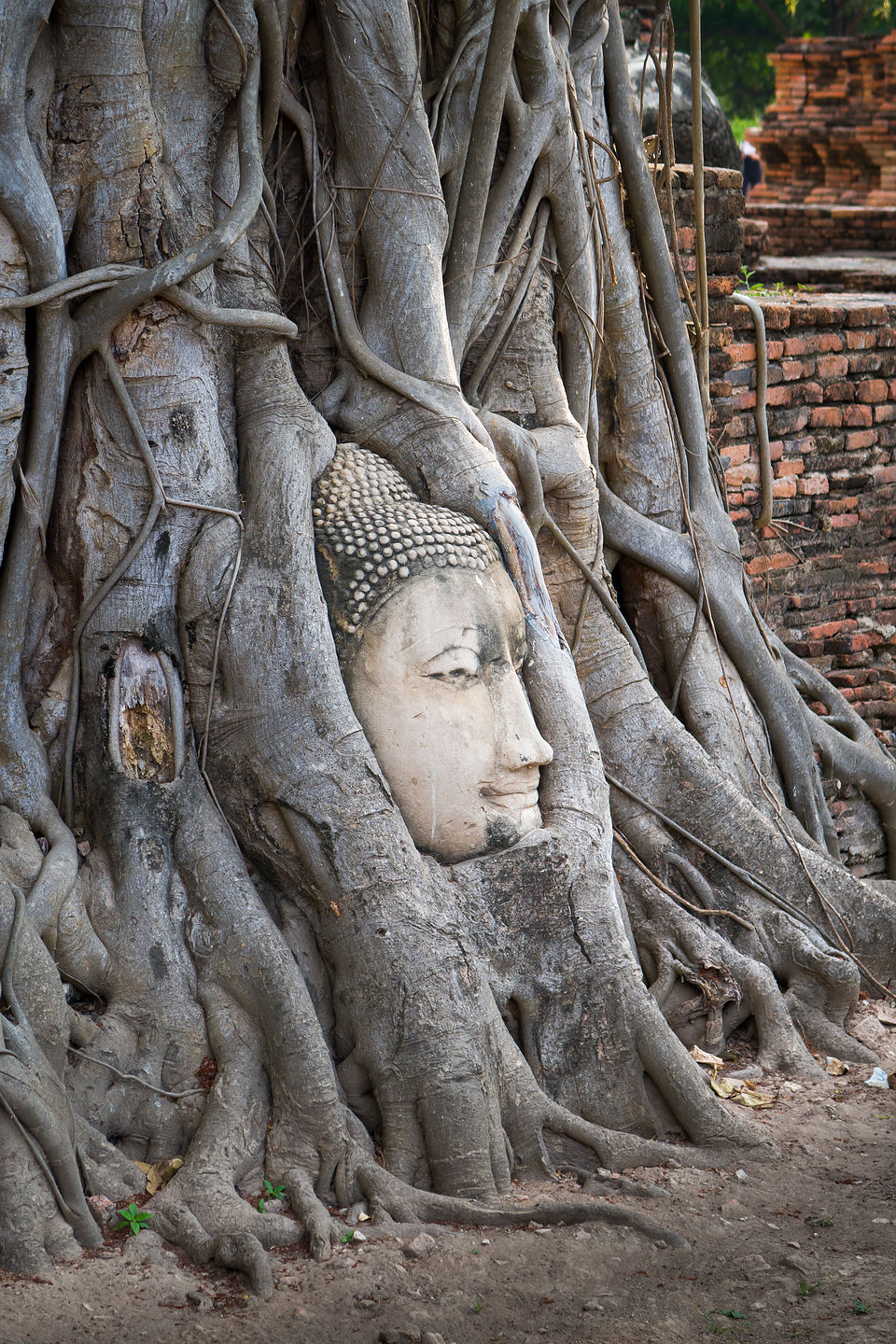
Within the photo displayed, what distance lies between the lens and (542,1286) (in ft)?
8.65

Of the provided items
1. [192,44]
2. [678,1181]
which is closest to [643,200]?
[192,44]

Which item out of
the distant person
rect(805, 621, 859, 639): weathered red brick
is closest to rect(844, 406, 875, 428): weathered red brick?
rect(805, 621, 859, 639): weathered red brick

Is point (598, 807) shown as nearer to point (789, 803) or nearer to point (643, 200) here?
point (789, 803)

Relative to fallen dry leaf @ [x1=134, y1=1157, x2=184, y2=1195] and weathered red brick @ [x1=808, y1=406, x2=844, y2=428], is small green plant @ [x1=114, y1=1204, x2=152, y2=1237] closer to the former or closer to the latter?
fallen dry leaf @ [x1=134, y1=1157, x2=184, y2=1195]

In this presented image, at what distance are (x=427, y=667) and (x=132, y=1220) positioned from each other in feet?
4.56

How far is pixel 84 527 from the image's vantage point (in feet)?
10.5

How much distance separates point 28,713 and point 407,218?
1.64 meters

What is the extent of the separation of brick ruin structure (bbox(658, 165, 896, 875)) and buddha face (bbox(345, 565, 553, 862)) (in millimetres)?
2540

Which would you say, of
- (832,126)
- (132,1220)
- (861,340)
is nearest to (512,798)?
(132,1220)

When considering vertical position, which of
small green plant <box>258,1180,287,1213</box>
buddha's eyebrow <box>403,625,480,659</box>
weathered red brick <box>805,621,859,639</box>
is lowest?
small green plant <box>258,1180,287,1213</box>

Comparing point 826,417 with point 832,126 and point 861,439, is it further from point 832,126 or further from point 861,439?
point 832,126

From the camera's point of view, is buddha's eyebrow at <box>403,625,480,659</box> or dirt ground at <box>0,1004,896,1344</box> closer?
dirt ground at <box>0,1004,896,1344</box>

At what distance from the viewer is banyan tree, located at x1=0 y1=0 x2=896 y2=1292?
2.93 meters

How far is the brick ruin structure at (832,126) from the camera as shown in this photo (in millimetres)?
16000
